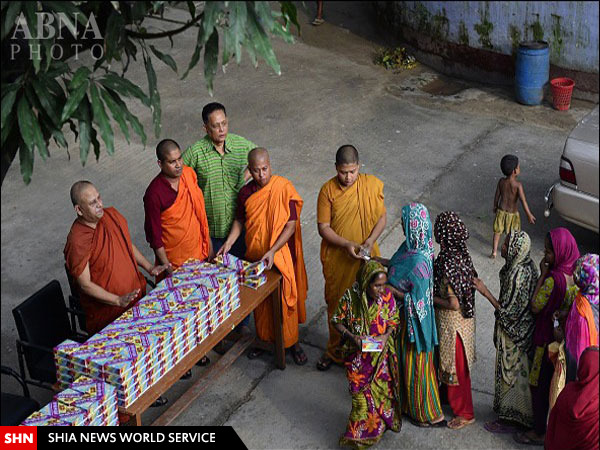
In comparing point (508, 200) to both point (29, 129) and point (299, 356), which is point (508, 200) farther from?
point (29, 129)

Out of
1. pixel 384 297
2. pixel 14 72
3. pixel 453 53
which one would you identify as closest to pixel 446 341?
pixel 384 297

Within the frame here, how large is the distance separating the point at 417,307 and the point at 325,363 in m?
1.38

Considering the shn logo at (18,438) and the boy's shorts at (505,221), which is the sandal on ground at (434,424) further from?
the shn logo at (18,438)

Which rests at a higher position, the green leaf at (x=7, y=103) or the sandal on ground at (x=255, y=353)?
the green leaf at (x=7, y=103)

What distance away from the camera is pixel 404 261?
18.4 feet

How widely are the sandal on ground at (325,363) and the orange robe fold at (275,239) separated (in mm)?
304

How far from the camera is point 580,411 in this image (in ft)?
15.5

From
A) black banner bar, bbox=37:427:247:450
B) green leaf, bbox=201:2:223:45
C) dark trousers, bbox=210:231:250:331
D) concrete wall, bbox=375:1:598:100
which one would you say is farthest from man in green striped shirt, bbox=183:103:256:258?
concrete wall, bbox=375:1:598:100

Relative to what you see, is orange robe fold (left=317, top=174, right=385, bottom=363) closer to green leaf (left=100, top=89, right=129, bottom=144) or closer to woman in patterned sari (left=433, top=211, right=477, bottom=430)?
woman in patterned sari (left=433, top=211, right=477, bottom=430)

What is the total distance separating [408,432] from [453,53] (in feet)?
23.3

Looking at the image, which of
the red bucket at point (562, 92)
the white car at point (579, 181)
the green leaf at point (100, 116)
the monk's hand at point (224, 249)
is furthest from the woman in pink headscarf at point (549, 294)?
the red bucket at point (562, 92)

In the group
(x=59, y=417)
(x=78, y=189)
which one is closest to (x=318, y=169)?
(x=78, y=189)

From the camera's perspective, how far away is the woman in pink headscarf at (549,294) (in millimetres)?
5336

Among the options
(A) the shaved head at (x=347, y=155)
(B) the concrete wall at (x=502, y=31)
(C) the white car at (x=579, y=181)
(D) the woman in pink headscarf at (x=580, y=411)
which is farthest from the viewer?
(B) the concrete wall at (x=502, y=31)
